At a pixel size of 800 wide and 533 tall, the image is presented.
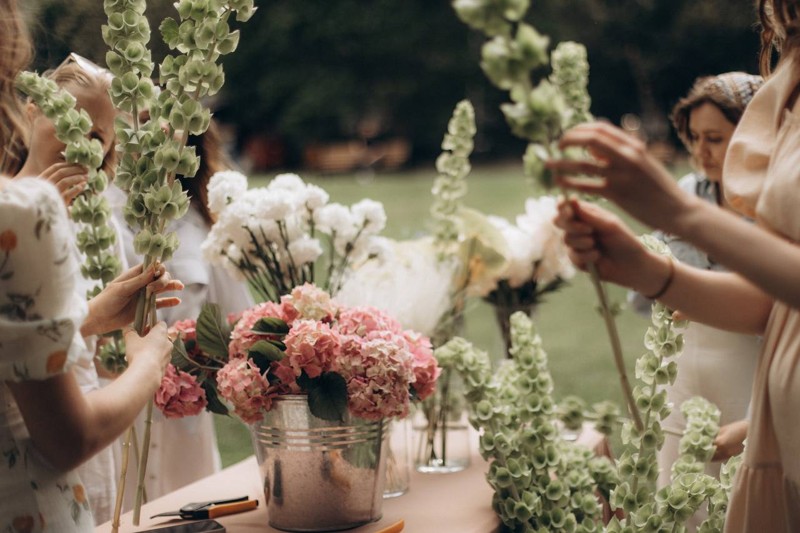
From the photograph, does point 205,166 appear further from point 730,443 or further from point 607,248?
point 607,248

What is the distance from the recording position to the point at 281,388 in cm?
162

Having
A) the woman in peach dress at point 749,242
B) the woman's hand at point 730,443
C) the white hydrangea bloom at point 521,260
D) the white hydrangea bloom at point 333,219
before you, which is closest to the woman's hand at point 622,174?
the woman in peach dress at point 749,242

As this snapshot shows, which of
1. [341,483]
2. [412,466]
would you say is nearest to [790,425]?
[341,483]

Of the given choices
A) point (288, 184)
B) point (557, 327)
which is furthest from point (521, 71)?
point (557, 327)

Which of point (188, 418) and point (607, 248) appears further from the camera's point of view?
point (188, 418)

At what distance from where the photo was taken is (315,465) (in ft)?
5.40

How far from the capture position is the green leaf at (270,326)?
5.44 feet

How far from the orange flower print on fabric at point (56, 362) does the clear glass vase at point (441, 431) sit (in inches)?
44.9

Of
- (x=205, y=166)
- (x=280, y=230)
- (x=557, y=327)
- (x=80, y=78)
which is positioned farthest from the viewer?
(x=557, y=327)

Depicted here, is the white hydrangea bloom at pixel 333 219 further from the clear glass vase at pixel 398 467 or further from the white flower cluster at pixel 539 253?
the white flower cluster at pixel 539 253

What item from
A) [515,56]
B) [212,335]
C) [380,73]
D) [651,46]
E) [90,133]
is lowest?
[212,335]

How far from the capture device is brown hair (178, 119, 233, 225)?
2.73 m

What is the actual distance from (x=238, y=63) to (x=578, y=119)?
2418cm

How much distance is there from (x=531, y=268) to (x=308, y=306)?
0.88 metres
